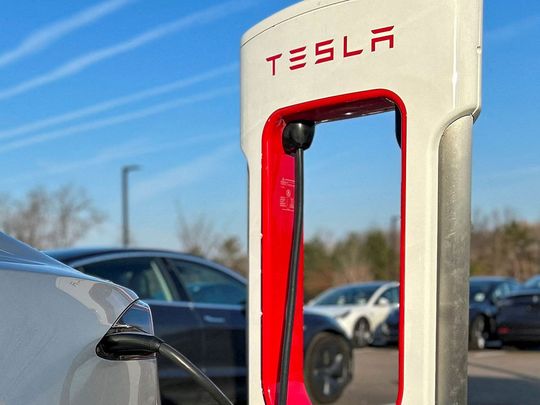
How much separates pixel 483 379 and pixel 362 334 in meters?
5.46

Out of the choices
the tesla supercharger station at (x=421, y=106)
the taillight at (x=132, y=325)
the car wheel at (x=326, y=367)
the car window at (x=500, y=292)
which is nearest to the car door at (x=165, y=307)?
the car wheel at (x=326, y=367)

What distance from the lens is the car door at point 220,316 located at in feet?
19.0

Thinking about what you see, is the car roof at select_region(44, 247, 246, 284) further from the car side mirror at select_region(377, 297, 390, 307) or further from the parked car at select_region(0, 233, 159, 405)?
the car side mirror at select_region(377, 297, 390, 307)

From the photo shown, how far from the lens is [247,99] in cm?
236

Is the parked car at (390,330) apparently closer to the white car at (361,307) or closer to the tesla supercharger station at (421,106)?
the white car at (361,307)

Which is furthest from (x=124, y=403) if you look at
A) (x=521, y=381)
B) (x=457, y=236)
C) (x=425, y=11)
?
(x=521, y=381)

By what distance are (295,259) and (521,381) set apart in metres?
6.66

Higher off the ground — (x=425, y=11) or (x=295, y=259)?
(x=425, y=11)

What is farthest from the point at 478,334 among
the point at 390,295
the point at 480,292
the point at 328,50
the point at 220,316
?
the point at 328,50

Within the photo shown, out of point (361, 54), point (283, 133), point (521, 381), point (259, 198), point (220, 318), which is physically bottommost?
point (521, 381)

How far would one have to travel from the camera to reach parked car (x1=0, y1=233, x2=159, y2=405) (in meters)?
1.49

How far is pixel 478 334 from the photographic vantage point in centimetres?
1255

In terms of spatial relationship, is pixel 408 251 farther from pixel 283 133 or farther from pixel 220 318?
pixel 220 318

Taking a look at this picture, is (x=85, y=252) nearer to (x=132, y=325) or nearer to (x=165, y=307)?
(x=165, y=307)
